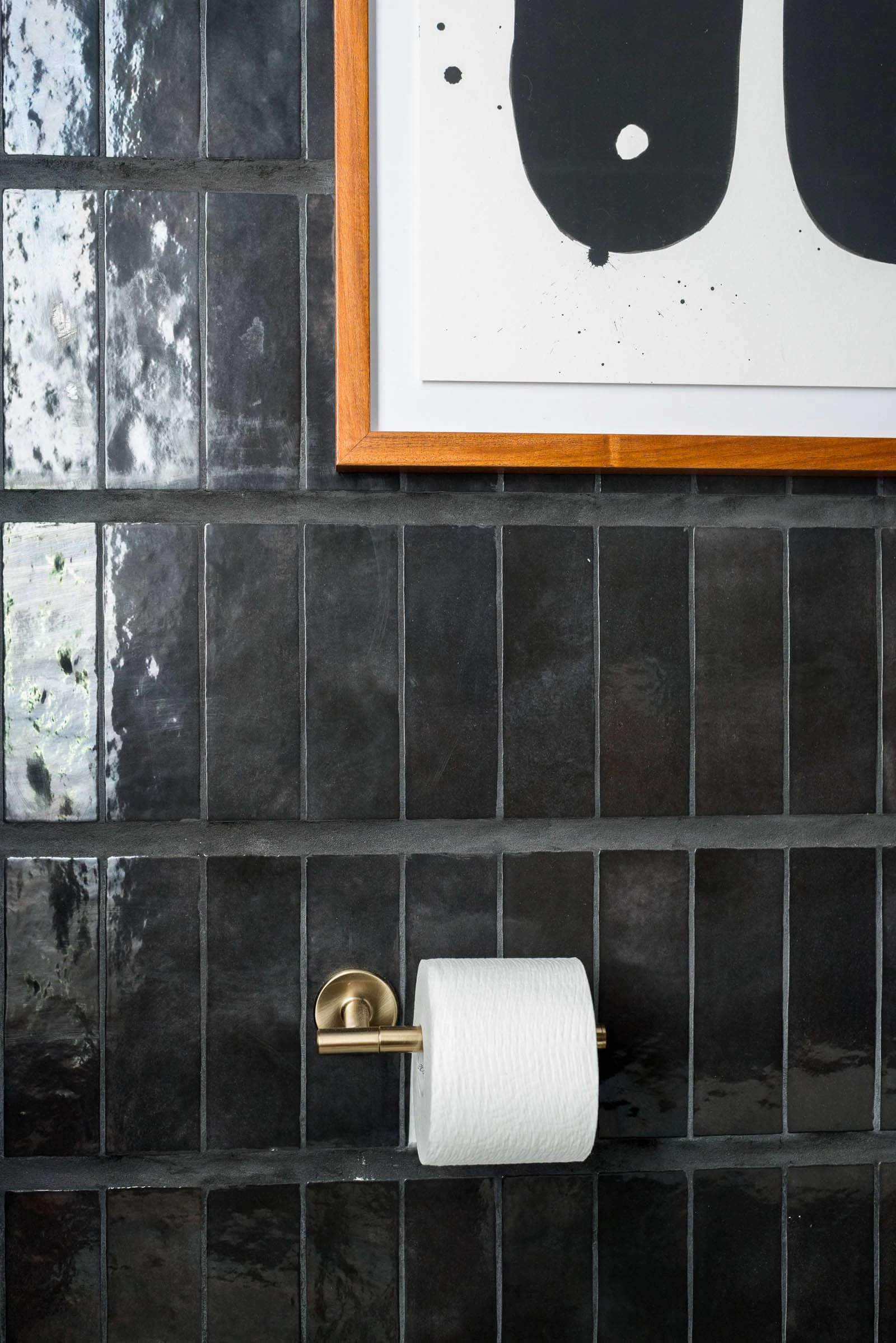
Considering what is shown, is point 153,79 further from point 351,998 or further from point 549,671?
point 351,998

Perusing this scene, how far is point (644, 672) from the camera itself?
887 mm

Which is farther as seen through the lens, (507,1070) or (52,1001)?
(52,1001)

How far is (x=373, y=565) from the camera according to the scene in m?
0.86

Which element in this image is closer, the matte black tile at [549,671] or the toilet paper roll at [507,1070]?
the toilet paper roll at [507,1070]

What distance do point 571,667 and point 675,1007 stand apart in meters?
0.30

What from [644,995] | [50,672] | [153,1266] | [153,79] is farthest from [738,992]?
[153,79]

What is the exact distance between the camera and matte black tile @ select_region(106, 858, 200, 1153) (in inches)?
33.5

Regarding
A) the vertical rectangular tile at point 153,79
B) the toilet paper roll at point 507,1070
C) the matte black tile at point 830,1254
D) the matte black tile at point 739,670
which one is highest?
the vertical rectangular tile at point 153,79

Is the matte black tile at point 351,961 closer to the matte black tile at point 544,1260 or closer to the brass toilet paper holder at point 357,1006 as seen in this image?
the brass toilet paper holder at point 357,1006

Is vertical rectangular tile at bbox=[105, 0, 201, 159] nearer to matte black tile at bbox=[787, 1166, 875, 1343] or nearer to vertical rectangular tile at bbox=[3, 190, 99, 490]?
vertical rectangular tile at bbox=[3, 190, 99, 490]

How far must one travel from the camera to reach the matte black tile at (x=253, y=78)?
0.84m

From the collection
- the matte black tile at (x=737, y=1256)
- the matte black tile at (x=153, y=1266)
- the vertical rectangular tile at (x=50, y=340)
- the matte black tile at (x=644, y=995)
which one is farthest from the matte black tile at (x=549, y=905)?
the vertical rectangular tile at (x=50, y=340)

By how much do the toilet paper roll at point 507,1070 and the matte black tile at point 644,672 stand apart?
0.18 meters

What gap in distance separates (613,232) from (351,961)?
63 cm
